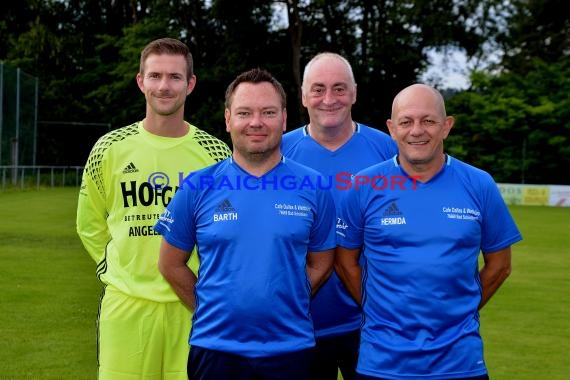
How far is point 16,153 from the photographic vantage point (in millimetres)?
34781

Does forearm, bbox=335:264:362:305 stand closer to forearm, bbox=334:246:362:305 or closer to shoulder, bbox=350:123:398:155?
forearm, bbox=334:246:362:305

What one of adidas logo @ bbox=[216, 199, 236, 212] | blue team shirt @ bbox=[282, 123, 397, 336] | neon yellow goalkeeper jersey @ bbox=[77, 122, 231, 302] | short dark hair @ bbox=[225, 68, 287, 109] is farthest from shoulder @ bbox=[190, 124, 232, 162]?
adidas logo @ bbox=[216, 199, 236, 212]

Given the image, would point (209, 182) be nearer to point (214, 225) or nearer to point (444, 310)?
point (214, 225)

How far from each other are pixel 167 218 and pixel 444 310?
53.0 inches

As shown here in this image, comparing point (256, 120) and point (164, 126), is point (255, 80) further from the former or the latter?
point (164, 126)

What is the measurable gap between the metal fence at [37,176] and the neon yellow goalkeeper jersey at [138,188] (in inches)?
1116

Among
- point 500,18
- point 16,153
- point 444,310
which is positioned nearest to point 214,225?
point 444,310

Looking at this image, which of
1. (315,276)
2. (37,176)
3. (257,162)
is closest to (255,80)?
(257,162)

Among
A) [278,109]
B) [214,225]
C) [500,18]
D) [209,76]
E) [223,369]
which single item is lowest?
[223,369]

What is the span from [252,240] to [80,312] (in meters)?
6.30

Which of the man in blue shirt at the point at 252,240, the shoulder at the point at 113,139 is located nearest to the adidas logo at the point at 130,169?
the shoulder at the point at 113,139

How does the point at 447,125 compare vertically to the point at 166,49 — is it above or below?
below

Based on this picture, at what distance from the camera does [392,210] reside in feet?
12.6

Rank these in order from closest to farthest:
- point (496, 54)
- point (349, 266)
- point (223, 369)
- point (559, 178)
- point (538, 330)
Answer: point (223, 369) → point (349, 266) → point (538, 330) → point (559, 178) → point (496, 54)
